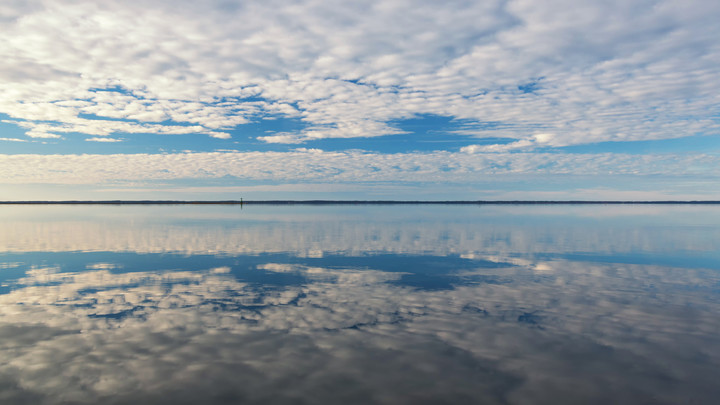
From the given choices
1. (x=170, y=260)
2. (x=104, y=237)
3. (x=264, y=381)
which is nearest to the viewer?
(x=264, y=381)

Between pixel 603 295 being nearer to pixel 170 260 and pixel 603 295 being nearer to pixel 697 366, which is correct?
pixel 697 366

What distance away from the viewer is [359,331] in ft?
39.9

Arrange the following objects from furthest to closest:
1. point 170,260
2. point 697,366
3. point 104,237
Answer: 1. point 104,237
2. point 170,260
3. point 697,366

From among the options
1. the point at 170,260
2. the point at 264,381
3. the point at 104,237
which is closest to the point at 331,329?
the point at 264,381

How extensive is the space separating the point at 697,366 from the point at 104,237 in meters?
40.4

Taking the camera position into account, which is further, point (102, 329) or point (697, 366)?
point (102, 329)

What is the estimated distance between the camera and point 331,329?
12344 millimetres

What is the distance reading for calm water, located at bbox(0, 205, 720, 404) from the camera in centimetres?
866

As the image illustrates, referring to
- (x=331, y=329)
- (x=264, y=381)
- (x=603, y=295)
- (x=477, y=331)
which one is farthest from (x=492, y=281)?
(x=264, y=381)

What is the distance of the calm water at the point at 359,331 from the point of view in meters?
8.66

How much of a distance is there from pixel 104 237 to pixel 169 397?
35.0 meters

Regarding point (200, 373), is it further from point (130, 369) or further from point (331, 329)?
point (331, 329)

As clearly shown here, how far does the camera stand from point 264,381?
895cm

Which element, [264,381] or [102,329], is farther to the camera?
[102,329]
